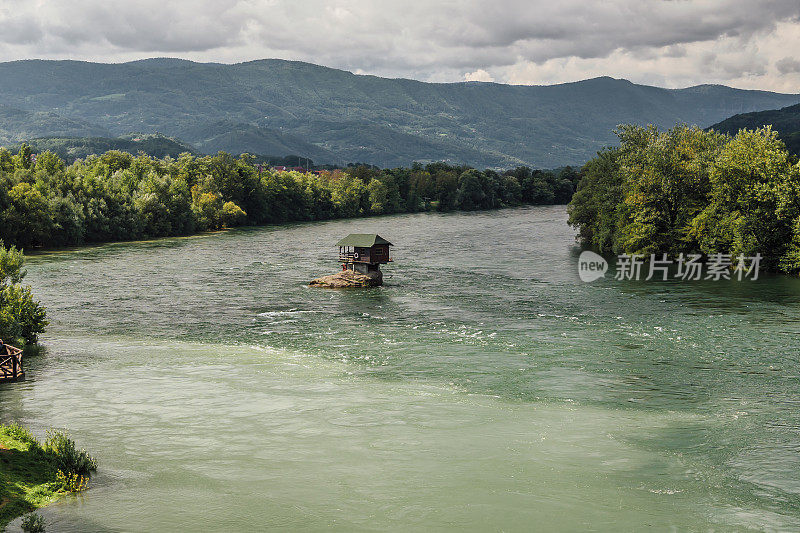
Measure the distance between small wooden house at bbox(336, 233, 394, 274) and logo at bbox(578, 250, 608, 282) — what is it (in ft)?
80.4

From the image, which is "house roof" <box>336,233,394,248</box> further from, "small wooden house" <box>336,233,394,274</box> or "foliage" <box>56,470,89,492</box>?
"foliage" <box>56,470,89,492</box>

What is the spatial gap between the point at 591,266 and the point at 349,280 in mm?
34842

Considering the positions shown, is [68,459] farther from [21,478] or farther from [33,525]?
[33,525]

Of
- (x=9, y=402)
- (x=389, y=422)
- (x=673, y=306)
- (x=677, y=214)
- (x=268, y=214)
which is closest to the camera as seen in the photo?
(x=389, y=422)

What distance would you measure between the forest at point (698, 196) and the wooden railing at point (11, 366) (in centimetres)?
7618

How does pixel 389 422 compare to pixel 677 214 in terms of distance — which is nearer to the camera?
pixel 389 422

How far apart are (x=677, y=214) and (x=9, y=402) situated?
83.7 m

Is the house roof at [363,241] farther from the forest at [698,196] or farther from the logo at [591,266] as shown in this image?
the forest at [698,196]

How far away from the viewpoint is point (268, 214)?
187 meters

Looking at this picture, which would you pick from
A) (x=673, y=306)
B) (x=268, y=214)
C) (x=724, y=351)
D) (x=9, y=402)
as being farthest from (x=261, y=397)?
(x=268, y=214)

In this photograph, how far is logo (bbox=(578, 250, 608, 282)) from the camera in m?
86.4

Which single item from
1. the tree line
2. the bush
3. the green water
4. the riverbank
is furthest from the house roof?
the tree line

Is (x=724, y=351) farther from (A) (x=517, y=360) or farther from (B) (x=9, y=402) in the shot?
(B) (x=9, y=402)

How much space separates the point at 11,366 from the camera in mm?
41344
